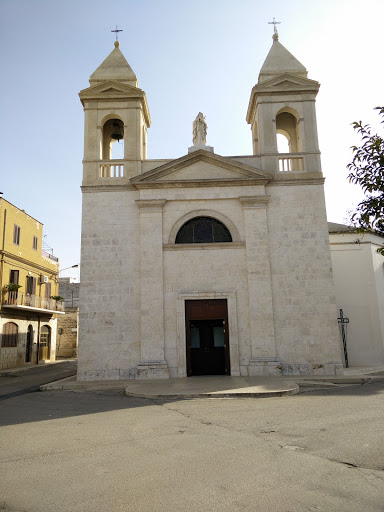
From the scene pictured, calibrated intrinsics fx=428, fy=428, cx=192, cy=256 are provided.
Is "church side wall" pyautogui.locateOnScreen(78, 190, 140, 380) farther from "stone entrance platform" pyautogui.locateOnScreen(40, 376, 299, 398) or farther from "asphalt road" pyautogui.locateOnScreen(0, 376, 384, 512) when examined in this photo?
"asphalt road" pyautogui.locateOnScreen(0, 376, 384, 512)

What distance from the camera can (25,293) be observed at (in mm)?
26688

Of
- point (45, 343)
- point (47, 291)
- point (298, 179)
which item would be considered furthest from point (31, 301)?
point (298, 179)

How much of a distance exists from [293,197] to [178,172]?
4.52 meters

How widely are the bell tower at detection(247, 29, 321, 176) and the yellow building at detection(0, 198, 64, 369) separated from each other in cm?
1590

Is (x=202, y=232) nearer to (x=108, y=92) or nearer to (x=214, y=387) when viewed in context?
(x=214, y=387)

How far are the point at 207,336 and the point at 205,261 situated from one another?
2768 millimetres

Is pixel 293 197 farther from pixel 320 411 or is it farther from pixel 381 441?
pixel 381 441

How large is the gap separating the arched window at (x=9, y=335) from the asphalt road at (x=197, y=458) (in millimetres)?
16075

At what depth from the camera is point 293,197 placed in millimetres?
16328

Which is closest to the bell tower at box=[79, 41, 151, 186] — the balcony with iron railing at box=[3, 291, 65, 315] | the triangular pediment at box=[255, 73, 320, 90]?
the triangular pediment at box=[255, 73, 320, 90]

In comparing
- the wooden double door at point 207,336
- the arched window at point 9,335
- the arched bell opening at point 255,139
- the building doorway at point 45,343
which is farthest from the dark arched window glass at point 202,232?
the building doorway at point 45,343

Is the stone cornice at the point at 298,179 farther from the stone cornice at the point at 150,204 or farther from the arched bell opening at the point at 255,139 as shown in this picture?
the stone cornice at the point at 150,204

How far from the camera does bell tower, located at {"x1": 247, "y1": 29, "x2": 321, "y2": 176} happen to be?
16.9 meters

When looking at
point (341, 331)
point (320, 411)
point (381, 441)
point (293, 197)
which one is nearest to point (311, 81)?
point (293, 197)
